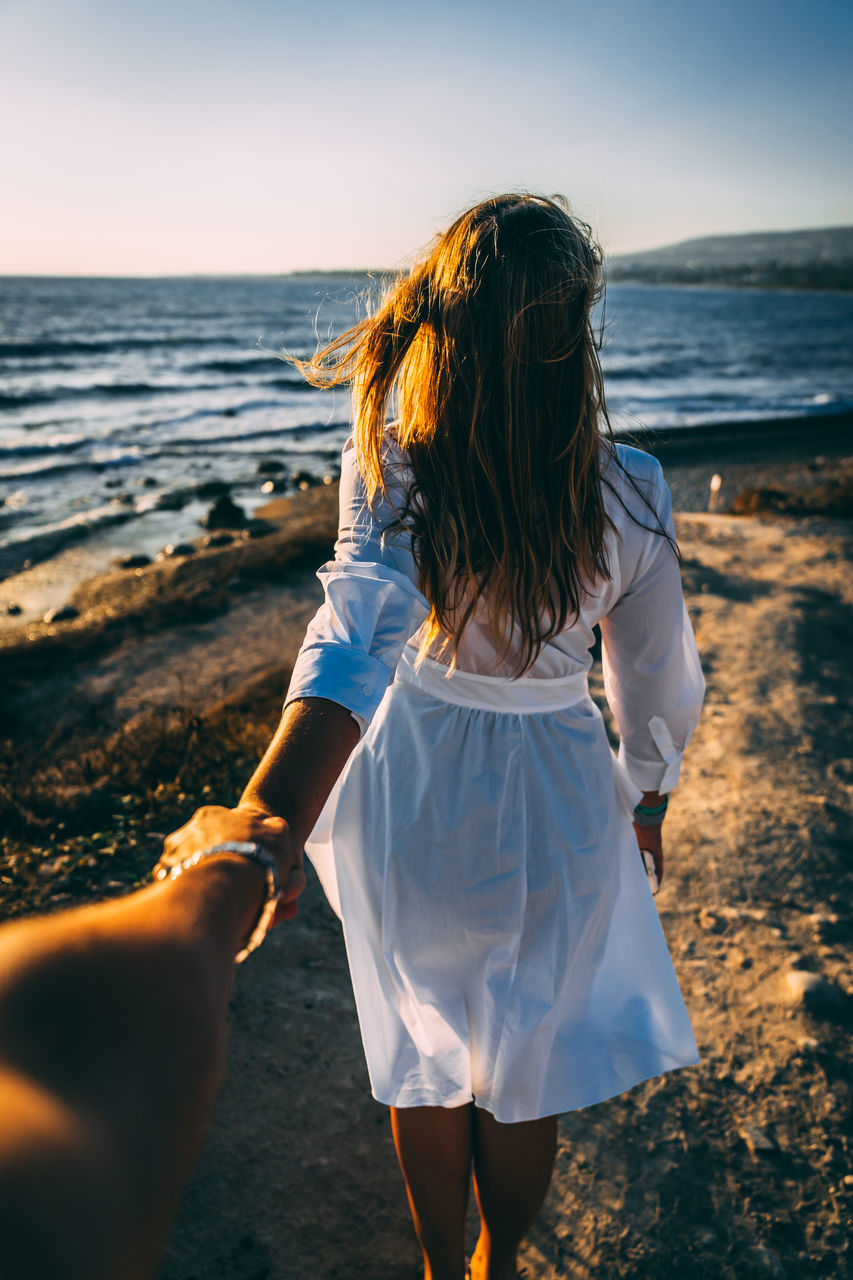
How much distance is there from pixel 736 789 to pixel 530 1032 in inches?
107

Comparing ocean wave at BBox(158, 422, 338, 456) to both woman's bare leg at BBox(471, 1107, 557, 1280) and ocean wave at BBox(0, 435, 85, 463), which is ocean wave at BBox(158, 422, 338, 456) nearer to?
ocean wave at BBox(0, 435, 85, 463)

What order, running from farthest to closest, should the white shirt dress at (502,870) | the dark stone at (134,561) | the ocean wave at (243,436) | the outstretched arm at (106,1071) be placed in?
the ocean wave at (243,436) → the dark stone at (134,561) → the white shirt dress at (502,870) → the outstretched arm at (106,1071)

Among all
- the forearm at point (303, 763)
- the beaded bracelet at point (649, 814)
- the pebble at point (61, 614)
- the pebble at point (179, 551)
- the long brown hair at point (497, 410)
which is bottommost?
the pebble at point (61, 614)

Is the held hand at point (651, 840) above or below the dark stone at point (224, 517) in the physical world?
above

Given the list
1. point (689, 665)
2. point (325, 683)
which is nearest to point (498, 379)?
point (325, 683)

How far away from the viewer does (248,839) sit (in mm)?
890

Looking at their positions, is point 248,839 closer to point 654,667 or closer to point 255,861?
point 255,861

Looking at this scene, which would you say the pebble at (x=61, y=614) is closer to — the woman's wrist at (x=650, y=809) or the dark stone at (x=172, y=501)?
the dark stone at (x=172, y=501)

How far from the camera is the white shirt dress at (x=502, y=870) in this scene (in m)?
1.53

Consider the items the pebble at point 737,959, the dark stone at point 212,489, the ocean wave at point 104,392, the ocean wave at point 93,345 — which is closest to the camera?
the pebble at point 737,959

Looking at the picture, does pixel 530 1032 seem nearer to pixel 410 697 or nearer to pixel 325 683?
pixel 410 697

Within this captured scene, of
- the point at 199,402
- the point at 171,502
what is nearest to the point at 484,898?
the point at 171,502

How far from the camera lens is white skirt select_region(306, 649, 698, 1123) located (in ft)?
5.02

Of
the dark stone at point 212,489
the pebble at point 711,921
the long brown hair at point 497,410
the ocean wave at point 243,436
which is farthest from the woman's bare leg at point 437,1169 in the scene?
the ocean wave at point 243,436
